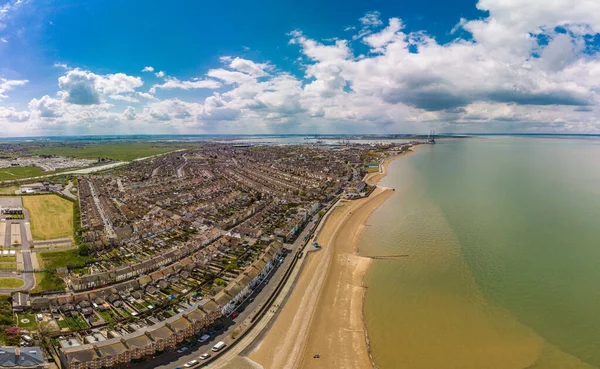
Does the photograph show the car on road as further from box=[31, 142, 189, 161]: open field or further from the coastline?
box=[31, 142, 189, 161]: open field

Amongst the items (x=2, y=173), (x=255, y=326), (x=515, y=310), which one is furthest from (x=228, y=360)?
(x=2, y=173)

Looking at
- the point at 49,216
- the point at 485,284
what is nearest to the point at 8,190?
the point at 49,216

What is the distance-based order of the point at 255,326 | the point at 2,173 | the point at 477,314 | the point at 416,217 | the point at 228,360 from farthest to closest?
the point at 2,173, the point at 416,217, the point at 477,314, the point at 255,326, the point at 228,360

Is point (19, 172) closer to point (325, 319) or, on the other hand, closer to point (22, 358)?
point (22, 358)

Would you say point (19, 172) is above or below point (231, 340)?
above

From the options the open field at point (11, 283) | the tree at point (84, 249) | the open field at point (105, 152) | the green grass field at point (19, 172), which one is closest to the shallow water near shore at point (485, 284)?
the open field at point (11, 283)

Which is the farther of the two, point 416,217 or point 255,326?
point 416,217

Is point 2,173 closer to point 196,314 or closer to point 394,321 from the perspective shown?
point 196,314
